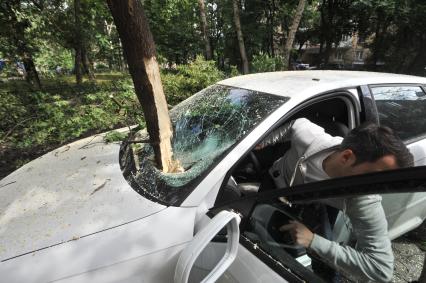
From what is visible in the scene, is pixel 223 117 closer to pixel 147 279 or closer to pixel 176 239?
pixel 176 239

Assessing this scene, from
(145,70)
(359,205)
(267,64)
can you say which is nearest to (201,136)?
(145,70)

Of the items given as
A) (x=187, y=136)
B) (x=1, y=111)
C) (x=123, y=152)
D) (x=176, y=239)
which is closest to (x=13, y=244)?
(x=176, y=239)

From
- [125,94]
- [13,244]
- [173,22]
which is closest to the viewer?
[13,244]

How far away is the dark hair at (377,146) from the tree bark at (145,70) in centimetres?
111

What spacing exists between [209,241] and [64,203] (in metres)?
1.06

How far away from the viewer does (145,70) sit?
Result: 2.02 metres

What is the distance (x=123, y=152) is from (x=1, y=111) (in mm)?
3785

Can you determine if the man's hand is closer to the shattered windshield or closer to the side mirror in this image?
the side mirror

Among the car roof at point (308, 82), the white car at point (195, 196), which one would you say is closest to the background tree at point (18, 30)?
the white car at point (195, 196)

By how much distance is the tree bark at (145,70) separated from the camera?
1904 mm

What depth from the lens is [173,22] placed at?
1881cm

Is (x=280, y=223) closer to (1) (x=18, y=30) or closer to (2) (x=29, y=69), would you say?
(1) (x=18, y=30)

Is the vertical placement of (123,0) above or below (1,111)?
above

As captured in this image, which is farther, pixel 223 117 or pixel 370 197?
pixel 223 117
